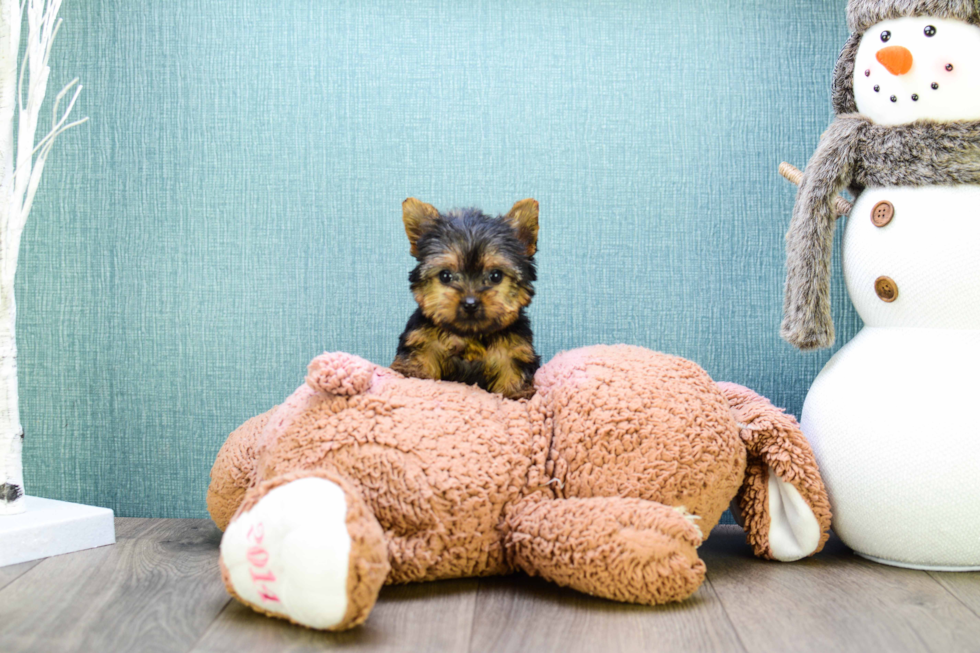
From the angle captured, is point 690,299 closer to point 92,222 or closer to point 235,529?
point 235,529

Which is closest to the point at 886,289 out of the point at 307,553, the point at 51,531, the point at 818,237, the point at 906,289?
the point at 906,289

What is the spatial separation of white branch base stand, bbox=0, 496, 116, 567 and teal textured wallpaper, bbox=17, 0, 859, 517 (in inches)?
11.9

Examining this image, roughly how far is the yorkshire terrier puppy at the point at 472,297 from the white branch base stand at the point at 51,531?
0.60 meters

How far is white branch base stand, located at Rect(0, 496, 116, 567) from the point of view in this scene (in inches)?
50.5

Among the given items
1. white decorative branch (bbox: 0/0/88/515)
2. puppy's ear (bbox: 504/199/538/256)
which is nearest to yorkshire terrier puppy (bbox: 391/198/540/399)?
puppy's ear (bbox: 504/199/538/256)

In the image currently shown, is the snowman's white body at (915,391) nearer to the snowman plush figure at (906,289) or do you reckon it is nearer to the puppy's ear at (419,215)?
the snowman plush figure at (906,289)

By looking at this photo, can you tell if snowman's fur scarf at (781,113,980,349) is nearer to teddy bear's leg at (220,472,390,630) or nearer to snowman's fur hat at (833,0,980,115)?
snowman's fur hat at (833,0,980,115)

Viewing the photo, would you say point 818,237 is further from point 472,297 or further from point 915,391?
point 472,297

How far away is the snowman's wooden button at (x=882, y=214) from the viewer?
1.26 m

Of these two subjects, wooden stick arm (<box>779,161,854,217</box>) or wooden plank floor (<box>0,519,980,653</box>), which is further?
wooden stick arm (<box>779,161,854,217</box>)

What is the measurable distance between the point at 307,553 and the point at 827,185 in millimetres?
984

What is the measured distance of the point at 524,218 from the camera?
48.2 inches

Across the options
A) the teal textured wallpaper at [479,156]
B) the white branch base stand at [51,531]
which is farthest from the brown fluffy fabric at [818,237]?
the white branch base stand at [51,531]

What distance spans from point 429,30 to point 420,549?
1014mm
